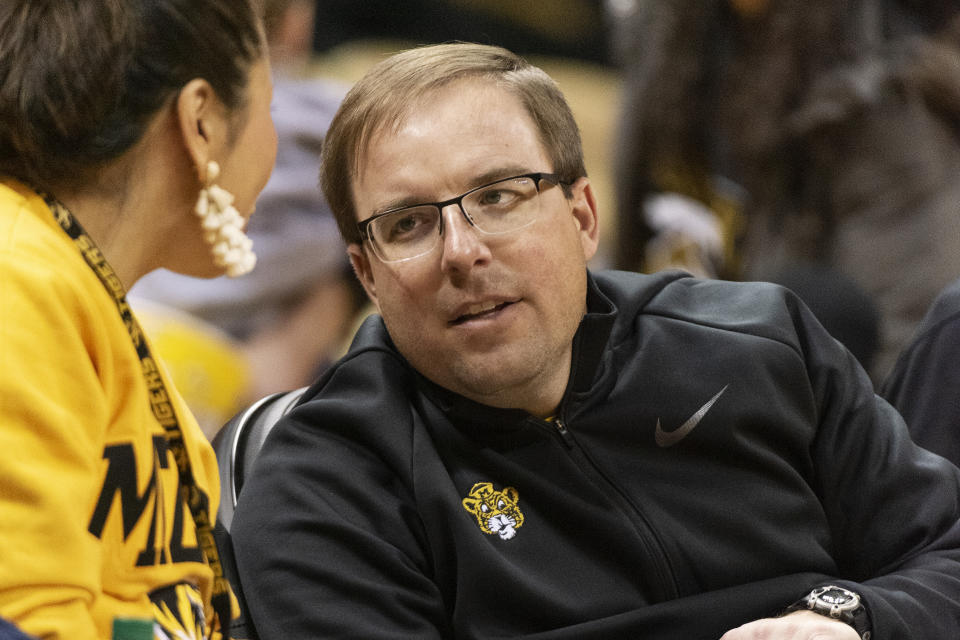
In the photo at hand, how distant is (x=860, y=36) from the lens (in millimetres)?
3826

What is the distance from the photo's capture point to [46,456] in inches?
47.7

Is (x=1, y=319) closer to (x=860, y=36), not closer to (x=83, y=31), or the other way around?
(x=83, y=31)

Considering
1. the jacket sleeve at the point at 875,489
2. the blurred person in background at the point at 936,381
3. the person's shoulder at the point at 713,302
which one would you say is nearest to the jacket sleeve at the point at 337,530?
the person's shoulder at the point at 713,302

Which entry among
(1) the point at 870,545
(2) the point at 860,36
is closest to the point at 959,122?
(2) the point at 860,36

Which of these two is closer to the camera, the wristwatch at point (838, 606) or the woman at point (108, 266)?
the woman at point (108, 266)

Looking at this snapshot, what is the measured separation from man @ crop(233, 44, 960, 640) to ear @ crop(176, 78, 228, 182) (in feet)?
0.97

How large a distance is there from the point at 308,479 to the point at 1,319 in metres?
0.55

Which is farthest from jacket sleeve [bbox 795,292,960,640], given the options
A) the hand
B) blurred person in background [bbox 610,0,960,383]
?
blurred person in background [bbox 610,0,960,383]

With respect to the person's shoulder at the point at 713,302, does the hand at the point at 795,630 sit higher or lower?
lower

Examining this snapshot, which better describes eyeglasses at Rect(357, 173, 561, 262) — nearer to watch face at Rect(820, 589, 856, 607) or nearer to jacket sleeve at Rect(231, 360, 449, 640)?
jacket sleeve at Rect(231, 360, 449, 640)

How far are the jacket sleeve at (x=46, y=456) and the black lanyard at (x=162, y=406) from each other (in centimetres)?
9

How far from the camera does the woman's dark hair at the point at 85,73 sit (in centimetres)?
134

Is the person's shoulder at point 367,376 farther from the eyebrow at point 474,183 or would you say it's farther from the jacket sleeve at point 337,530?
the eyebrow at point 474,183

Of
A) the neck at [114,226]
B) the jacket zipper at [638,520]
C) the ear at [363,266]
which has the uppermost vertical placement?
the neck at [114,226]
